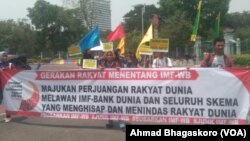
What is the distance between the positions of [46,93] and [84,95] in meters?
1.02

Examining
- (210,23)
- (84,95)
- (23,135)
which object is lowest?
(23,135)

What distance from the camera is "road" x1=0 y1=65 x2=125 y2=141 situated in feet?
28.8

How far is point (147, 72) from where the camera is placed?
9.06 metres

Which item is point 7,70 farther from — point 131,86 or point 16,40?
point 16,40

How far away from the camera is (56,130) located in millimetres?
9539

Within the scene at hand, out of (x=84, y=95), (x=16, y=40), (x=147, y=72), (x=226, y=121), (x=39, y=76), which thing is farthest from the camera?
(x=16, y=40)

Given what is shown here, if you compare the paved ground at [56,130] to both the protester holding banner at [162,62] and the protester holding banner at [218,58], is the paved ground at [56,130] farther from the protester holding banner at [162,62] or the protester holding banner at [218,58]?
the protester holding banner at [162,62]

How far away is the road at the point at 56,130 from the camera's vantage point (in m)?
8.78

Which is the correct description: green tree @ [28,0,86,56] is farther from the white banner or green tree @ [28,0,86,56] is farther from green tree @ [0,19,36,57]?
the white banner

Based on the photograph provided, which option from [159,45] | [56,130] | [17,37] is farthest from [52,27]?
[56,130]

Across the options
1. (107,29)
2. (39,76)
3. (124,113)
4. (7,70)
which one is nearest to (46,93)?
(39,76)

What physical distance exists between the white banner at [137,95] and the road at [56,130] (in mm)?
265

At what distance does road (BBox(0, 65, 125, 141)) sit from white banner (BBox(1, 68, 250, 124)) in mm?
265

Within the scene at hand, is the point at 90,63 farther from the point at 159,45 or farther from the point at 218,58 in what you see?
the point at 218,58
